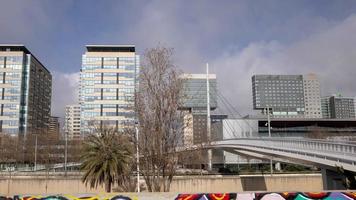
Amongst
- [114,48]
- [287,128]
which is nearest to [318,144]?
[287,128]

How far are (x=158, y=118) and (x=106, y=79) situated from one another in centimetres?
10644

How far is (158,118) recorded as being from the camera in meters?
26.2

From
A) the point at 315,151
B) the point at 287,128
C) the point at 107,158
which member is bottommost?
the point at 107,158

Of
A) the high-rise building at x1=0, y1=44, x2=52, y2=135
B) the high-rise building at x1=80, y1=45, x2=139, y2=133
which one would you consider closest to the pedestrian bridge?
the high-rise building at x1=80, y1=45, x2=139, y2=133

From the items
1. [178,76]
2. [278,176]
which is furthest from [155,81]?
[278,176]

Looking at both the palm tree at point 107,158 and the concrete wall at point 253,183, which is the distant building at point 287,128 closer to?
the concrete wall at point 253,183

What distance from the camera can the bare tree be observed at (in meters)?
26.2

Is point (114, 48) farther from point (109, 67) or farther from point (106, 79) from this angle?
point (106, 79)

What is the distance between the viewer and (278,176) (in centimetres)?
5769

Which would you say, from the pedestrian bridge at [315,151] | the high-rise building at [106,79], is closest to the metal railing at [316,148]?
the pedestrian bridge at [315,151]

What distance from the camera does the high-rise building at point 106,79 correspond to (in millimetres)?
125250

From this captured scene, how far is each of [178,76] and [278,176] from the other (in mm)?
37473

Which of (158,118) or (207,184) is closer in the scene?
(158,118)

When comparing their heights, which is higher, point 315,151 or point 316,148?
point 316,148
